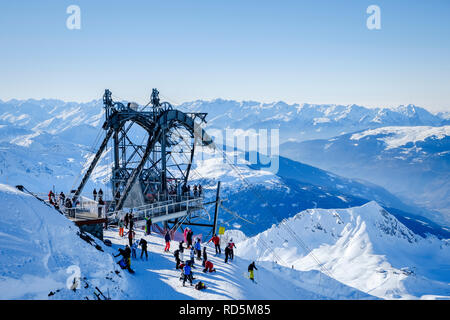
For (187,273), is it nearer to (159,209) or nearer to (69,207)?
(69,207)

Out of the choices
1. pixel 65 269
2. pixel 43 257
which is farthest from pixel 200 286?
pixel 43 257

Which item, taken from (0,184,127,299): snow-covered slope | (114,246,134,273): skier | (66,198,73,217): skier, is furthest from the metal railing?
(0,184,127,299): snow-covered slope

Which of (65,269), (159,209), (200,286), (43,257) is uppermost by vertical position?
(43,257)

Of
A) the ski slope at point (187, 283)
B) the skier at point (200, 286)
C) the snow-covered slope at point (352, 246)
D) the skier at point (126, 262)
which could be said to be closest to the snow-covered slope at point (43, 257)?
the skier at point (126, 262)

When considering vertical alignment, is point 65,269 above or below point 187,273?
above

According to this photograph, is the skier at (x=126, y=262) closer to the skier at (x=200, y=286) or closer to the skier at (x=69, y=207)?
the skier at (x=200, y=286)
